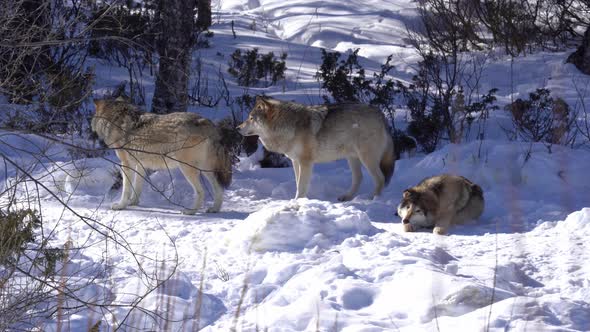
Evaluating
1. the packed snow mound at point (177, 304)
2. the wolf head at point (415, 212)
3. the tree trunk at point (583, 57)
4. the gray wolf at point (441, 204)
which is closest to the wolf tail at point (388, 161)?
the gray wolf at point (441, 204)

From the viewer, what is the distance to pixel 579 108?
484 inches

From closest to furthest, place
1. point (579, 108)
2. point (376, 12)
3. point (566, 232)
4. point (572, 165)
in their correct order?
point (566, 232) → point (572, 165) → point (579, 108) → point (376, 12)

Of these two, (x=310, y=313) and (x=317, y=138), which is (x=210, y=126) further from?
(x=310, y=313)

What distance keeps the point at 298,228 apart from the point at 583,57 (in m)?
8.86

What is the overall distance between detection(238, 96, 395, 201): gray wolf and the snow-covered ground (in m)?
0.41

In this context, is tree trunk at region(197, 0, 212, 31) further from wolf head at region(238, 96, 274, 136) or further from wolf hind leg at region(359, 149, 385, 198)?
wolf hind leg at region(359, 149, 385, 198)

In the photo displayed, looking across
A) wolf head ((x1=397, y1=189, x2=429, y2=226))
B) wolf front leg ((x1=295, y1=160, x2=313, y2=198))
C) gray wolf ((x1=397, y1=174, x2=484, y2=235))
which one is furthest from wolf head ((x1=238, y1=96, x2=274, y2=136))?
wolf head ((x1=397, y1=189, x2=429, y2=226))

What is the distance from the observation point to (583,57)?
14.4m

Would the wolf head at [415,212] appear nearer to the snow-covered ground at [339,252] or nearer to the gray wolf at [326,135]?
the snow-covered ground at [339,252]

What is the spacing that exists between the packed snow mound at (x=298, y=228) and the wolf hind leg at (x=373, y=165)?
2083mm

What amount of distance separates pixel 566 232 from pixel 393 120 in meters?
5.39

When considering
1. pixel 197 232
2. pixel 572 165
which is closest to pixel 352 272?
pixel 197 232

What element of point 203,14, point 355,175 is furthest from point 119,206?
point 203,14

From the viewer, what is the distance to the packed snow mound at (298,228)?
728 centimetres
